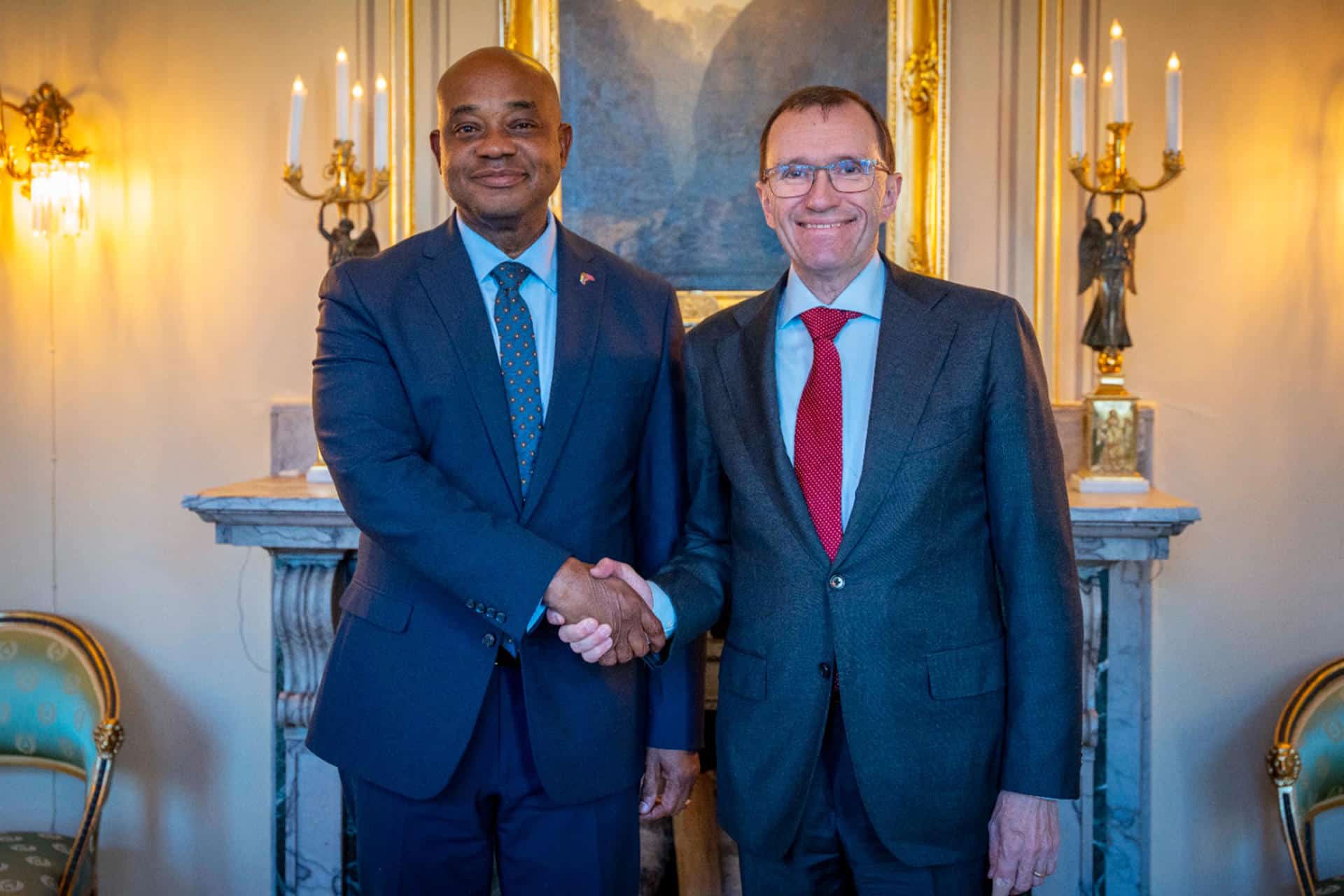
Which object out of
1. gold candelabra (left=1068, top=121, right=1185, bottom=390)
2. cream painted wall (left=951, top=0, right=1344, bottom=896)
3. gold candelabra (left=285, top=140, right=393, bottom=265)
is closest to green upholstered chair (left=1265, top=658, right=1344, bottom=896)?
cream painted wall (left=951, top=0, right=1344, bottom=896)

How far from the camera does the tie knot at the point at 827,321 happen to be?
1.78 metres

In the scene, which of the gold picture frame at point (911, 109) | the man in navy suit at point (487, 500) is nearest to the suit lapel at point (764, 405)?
the man in navy suit at point (487, 500)

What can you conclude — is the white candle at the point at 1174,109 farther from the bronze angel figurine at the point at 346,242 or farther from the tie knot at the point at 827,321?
the bronze angel figurine at the point at 346,242

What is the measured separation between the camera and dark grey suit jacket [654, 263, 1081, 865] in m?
1.65

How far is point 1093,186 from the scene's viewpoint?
9.85ft

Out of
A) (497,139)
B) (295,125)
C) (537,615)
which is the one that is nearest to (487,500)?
(537,615)

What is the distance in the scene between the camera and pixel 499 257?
1.91 m

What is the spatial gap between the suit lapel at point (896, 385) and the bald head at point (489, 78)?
65 cm

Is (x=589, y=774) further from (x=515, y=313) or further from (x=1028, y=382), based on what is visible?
(x=1028, y=382)

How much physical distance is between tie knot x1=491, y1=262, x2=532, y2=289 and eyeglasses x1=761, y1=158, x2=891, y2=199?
1.42 ft

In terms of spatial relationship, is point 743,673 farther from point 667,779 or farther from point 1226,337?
point 1226,337

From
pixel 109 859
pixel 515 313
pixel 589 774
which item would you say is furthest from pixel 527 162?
pixel 109 859

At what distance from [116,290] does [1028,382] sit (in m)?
2.60

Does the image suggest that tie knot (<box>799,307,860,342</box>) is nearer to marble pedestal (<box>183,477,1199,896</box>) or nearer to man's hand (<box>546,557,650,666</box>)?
man's hand (<box>546,557,650,666</box>)
